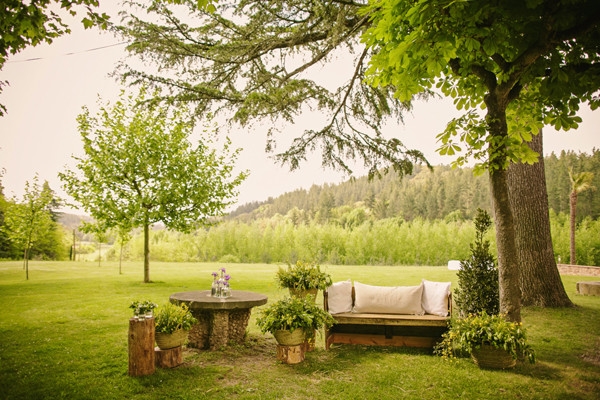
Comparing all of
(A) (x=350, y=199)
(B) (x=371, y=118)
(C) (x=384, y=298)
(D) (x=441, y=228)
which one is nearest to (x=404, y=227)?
(D) (x=441, y=228)

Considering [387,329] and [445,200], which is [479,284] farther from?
[445,200]

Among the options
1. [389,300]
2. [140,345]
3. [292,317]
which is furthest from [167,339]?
[389,300]

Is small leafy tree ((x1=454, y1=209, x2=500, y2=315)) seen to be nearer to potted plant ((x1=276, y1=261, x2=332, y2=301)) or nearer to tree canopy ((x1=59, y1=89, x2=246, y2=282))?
potted plant ((x1=276, y1=261, x2=332, y2=301))

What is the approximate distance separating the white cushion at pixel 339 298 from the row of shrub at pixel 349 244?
49.1 feet

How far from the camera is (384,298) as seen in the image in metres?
4.79

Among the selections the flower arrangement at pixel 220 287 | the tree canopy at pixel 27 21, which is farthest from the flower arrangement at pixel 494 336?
the tree canopy at pixel 27 21

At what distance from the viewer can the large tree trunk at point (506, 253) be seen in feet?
13.0

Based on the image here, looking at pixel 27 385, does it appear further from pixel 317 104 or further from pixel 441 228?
pixel 441 228

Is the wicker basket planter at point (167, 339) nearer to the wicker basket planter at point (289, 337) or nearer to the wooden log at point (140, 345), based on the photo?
the wooden log at point (140, 345)

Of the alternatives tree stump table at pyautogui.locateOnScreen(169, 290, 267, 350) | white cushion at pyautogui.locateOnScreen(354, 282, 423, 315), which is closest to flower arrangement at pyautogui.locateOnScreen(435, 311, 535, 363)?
white cushion at pyautogui.locateOnScreen(354, 282, 423, 315)

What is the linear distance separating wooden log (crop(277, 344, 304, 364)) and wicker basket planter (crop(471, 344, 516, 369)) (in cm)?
200

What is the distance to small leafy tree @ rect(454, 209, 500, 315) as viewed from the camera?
4824 millimetres

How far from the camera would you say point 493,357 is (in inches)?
149

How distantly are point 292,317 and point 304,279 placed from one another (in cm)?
107
